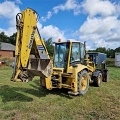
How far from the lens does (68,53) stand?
883 cm

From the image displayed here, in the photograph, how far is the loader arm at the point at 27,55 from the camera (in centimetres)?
755

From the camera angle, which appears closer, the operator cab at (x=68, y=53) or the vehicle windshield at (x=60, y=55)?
the operator cab at (x=68, y=53)

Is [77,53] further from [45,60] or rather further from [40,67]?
[40,67]

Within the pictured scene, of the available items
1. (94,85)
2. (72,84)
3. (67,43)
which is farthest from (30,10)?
(94,85)

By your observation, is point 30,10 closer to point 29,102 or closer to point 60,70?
point 60,70

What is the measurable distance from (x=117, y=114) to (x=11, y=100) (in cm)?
370

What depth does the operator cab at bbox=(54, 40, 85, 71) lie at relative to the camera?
8880mm

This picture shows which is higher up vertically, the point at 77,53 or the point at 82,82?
the point at 77,53

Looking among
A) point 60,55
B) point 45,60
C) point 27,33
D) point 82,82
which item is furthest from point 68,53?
point 27,33

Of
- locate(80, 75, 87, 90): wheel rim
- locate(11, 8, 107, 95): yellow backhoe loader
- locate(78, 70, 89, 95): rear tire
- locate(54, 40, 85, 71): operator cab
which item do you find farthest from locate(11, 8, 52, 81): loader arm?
locate(80, 75, 87, 90): wheel rim

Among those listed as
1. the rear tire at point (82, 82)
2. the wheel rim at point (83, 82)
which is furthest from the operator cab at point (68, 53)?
the wheel rim at point (83, 82)

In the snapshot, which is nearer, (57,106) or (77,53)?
(57,106)

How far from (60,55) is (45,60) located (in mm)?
1817

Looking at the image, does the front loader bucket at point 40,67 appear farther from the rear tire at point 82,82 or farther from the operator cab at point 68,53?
the rear tire at point 82,82
